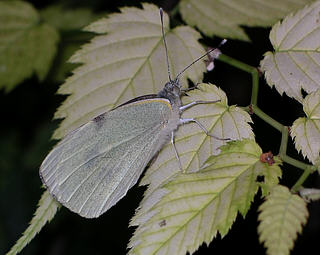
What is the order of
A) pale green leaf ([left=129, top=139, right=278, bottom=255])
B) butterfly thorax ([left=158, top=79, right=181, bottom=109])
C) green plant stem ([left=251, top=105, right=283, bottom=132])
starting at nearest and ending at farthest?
pale green leaf ([left=129, top=139, right=278, bottom=255])
green plant stem ([left=251, top=105, right=283, bottom=132])
butterfly thorax ([left=158, top=79, right=181, bottom=109])

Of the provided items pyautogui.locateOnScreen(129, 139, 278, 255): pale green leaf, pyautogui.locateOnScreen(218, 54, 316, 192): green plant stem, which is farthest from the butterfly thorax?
pyautogui.locateOnScreen(129, 139, 278, 255): pale green leaf

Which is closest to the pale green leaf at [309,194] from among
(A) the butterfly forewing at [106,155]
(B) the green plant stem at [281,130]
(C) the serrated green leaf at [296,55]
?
(B) the green plant stem at [281,130]

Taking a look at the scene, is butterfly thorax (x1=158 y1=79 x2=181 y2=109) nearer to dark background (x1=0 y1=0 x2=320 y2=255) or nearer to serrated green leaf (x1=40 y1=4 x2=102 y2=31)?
dark background (x1=0 y1=0 x2=320 y2=255)

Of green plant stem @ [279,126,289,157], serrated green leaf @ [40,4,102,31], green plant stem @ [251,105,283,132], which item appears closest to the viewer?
green plant stem @ [279,126,289,157]

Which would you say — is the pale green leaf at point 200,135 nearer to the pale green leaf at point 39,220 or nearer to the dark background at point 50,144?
the pale green leaf at point 39,220

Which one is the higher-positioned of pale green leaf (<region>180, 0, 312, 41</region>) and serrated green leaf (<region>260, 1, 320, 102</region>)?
serrated green leaf (<region>260, 1, 320, 102</region>)

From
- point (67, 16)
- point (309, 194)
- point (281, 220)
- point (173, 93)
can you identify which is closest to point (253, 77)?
point (173, 93)

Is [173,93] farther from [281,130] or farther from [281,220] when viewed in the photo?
[281,220]

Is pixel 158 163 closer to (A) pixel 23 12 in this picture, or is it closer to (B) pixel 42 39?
(B) pixel 42 39
